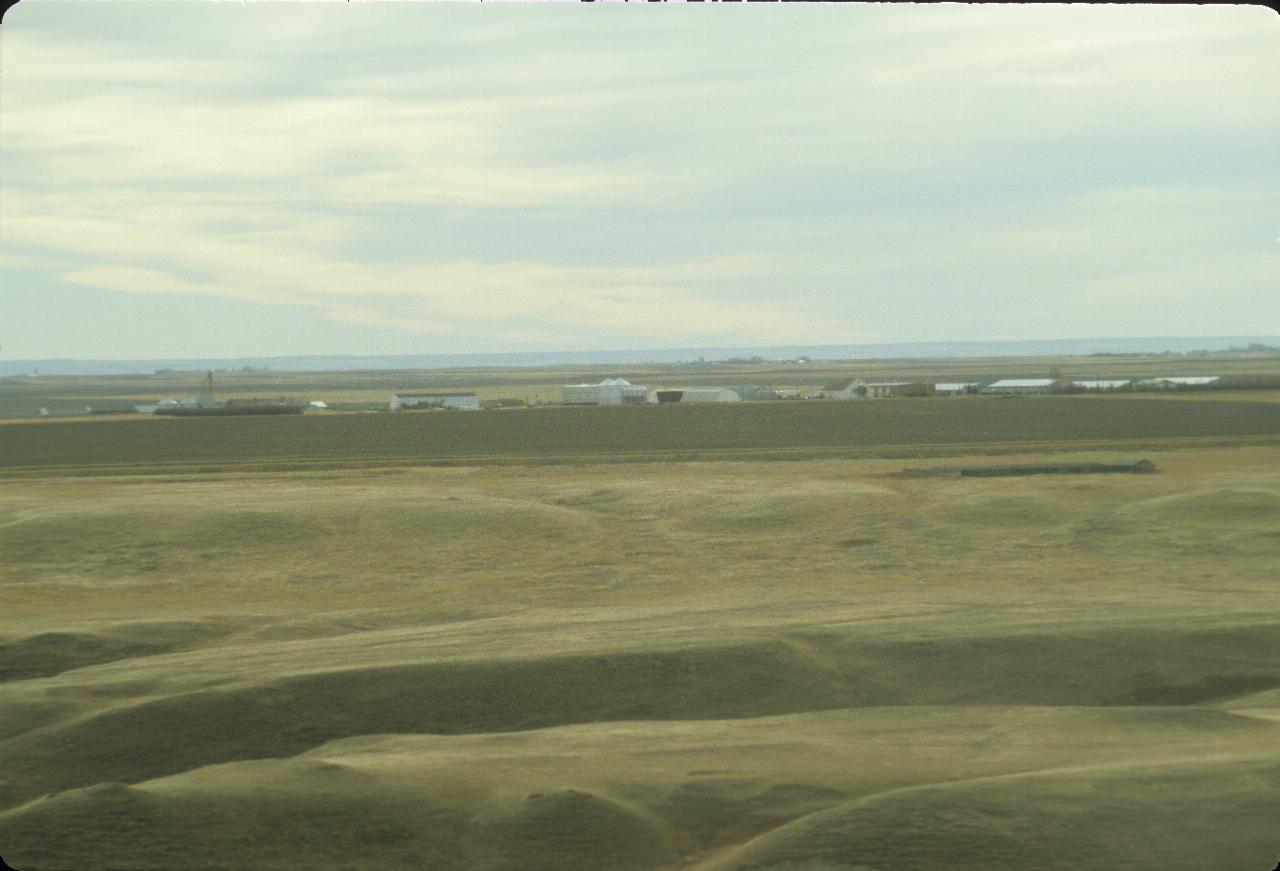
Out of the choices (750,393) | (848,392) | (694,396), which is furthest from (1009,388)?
(694,396)

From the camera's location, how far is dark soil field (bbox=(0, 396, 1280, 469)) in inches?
2461

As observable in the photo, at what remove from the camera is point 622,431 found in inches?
2987

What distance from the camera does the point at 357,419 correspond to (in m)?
94.5

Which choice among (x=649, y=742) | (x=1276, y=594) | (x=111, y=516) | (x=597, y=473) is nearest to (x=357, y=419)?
(x=597, y=473)

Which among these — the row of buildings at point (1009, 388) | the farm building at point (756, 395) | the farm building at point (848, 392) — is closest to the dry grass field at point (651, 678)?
the row of buildings at point (1009, 388)

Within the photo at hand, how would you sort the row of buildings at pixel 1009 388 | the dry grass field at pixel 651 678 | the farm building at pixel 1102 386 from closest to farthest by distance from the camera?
the dry grass field at pixel 651 678, the row of buildings at pixel 1009 388, the farm building at pixel 1102 386

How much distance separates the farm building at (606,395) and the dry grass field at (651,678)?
7624cm

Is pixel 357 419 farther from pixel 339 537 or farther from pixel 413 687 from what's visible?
pixel 413 687

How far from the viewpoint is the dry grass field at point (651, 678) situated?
36.8 feet

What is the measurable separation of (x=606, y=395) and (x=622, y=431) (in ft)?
137

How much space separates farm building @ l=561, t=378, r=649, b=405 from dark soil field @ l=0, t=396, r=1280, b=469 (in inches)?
537

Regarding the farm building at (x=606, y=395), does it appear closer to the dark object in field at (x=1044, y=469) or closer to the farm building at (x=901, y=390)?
the farm building at (x=901, y=390)

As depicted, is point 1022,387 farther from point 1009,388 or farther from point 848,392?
point 848,392

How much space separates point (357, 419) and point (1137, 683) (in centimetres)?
8066
